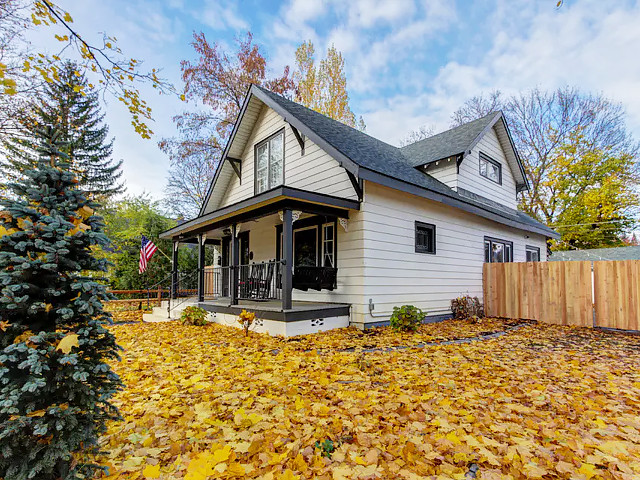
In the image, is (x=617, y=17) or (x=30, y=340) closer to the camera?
(x=30, y=340)

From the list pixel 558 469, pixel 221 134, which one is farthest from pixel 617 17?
pixel 221 134

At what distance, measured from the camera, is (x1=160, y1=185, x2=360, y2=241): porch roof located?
20.5 ft

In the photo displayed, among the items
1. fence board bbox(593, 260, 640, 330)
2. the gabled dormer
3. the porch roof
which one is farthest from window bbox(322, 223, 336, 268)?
fence board bbox(593, 260, 640, 330)

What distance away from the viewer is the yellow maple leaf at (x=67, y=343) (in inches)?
69.1

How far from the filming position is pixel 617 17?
21.7 ft

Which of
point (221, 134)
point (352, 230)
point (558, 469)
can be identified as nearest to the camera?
point (558, 469)

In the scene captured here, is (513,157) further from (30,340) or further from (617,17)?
(30,340)

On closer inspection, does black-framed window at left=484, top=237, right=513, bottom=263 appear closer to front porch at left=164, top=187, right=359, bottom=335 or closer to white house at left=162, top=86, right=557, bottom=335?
white house at left=162, top=86, right=557, bottom=335

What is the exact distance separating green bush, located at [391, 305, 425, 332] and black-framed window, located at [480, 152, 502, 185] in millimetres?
7500

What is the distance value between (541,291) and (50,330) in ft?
35.9

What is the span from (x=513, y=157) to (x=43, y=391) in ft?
51.8

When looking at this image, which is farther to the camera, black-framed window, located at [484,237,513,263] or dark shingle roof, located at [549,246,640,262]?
dark shingle roof, located at [549,246,640,262]

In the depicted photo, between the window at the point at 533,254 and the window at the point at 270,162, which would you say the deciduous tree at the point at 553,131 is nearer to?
the window at the point at 533,254

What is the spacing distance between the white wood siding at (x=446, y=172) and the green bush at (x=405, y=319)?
536 cm
